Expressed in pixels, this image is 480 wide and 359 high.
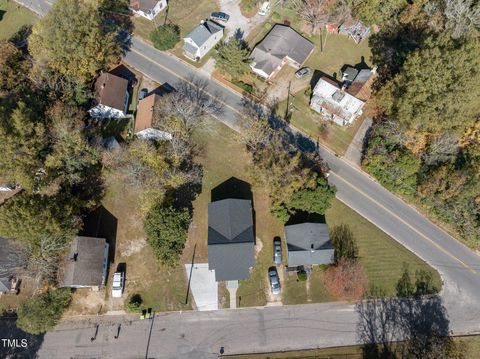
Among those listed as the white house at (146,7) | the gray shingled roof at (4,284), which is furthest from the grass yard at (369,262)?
the white house at (146,7)

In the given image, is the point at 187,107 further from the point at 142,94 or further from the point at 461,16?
the point at 461,16

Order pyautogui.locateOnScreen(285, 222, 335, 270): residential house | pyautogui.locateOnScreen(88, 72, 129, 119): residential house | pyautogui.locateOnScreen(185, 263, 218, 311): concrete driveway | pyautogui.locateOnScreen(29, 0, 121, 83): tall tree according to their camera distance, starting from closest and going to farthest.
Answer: pyautogui.locateOnScreen(285, 222, 335, 270): residential house < pyautogui.locateOnScreen(185, 263, 218, 311): concrete driveway < pyautogui.locateOnScreen(29, 0, 121, 83): tall tree < pyautogui.locateOnScreen(88, 72, 129, 119): residential house

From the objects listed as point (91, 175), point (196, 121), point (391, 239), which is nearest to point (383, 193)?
point (391, 239)

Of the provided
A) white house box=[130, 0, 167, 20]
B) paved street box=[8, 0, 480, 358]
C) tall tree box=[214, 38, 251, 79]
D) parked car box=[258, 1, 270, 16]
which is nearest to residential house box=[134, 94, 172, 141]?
tall tree box=[214, 38, 251, 79]

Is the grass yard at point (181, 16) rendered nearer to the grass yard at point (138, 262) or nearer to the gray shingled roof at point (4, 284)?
the grass yard at point (138, 262)

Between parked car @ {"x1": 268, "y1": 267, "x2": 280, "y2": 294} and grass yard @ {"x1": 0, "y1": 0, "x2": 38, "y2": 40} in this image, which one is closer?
parked car @ {"x1": 268, "y1": 267, "x2": 280, "y2": 294}

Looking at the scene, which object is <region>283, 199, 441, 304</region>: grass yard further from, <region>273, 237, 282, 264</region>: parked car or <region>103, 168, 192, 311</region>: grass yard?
<region>103, 168, 192, 311</region>: grass yard

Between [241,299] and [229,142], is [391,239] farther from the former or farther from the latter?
[229,142]

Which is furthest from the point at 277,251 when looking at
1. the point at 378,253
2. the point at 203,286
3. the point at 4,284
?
the point at 4,284
